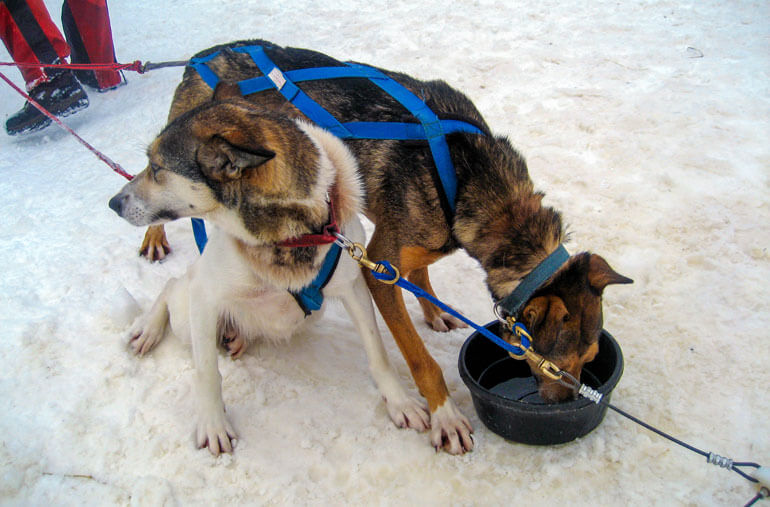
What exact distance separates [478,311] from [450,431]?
119 cm

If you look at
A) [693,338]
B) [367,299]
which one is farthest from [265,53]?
[693,338]

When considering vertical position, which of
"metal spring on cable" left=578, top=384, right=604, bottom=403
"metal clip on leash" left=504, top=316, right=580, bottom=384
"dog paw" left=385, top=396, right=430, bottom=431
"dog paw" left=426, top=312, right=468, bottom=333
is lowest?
"dog paw" left=426, top=312, right=468, bottom=333

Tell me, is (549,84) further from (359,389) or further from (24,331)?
(24,331)

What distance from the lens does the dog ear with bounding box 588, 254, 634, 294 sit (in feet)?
8.17

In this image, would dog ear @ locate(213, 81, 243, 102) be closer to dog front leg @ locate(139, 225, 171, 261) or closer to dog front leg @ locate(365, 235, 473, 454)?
dog front leg @ locate(365, 235, 473, 454)

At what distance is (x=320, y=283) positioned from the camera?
2.74 meters

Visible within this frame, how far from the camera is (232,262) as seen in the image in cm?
262

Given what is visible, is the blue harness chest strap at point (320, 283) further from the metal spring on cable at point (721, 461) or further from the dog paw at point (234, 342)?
the metal spring on cable at point (721, 461)

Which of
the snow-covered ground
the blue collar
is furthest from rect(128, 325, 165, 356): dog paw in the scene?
the blue collar

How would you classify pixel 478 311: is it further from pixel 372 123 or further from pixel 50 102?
pixel 50 102

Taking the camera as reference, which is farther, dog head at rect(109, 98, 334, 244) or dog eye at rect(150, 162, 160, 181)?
dog eye at rect(150, 162, 160, 181)

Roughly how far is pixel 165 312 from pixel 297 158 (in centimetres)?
155

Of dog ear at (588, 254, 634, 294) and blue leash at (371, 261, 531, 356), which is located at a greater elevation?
dog ear at (588, 254, 634, 294)

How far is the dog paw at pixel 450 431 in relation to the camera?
2.83 m
